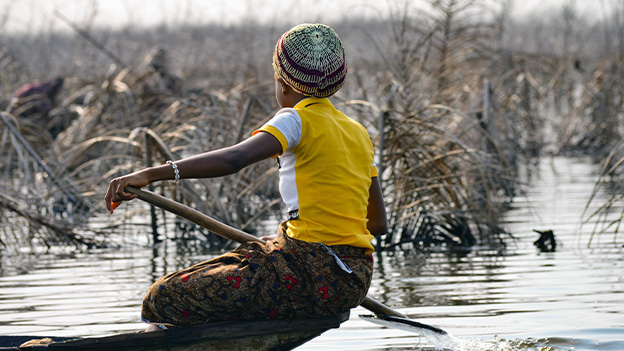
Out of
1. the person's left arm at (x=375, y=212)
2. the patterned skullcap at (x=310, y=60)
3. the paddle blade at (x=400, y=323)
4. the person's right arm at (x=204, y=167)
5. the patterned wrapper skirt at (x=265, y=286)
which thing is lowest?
the paddle blade at (x=400, y=323)

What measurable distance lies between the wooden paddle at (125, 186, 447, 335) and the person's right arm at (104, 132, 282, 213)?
42 mm

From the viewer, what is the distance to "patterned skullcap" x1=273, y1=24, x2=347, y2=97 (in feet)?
12.6

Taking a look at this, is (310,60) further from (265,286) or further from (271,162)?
(271,162)

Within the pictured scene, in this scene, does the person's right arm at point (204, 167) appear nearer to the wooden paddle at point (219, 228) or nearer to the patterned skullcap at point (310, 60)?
the wooden paddle at point (219, 228)

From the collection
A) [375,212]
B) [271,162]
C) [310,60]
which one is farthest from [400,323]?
[271,162]

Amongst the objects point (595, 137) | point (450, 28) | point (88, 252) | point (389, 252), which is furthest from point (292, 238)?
point (595, 137)

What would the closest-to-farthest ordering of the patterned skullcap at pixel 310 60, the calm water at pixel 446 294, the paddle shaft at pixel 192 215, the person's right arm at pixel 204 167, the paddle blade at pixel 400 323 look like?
the person's right arm at pixel 204 167
the paddle shaft at pixel 192 215
the patterned skullcap at pixel 310 60
the paddle blade at pixel 400 323
the calm water at pixel 446 294

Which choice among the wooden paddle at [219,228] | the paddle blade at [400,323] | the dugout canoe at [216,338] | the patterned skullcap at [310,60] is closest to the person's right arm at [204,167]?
the wooden paddle at [219,228]

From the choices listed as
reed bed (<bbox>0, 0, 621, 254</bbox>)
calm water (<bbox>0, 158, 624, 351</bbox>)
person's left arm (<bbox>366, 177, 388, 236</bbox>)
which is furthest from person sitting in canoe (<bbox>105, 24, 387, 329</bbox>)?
reed bed (<bbox>0, 0, 621, 254</bbox>)

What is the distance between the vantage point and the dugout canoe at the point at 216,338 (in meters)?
3.78

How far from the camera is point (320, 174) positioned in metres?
3.77

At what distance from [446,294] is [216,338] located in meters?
2.47

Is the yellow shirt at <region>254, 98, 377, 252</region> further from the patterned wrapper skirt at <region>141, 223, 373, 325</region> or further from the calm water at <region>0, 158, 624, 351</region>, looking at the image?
the calm water at <region>0, 158, 624, 351</region>

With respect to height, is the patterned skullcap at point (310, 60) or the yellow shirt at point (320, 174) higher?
the patterned skullcap at point (310, 60)
